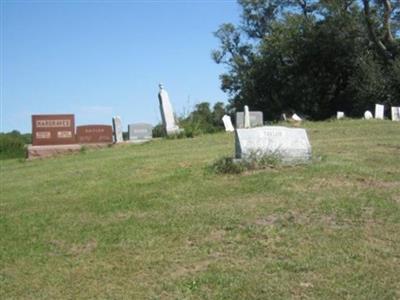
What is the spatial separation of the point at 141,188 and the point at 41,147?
1270 centimetres

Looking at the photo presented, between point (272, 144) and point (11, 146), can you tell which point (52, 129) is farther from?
point (272, 144)

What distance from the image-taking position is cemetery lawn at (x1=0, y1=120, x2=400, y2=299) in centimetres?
519

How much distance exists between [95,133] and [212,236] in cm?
1955

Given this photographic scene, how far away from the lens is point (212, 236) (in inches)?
250

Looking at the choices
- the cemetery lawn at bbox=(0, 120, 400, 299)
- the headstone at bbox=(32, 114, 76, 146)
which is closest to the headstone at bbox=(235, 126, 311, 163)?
the cemetery lawn at bbox=(0, 120, 400, 299)

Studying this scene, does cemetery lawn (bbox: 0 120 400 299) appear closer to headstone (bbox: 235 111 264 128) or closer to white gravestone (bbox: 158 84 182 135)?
headstone (bbox: 235 111 264 128)

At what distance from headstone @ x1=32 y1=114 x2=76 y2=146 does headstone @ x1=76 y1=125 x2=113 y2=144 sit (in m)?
2.91

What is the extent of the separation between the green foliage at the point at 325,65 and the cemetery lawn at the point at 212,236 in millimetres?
29090

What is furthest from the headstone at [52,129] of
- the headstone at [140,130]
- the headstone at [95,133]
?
the headstone at [140,130]

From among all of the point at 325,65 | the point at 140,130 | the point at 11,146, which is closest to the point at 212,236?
the point at 140,130

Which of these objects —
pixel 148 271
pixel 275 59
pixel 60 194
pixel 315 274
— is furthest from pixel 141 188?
pixel 275 59

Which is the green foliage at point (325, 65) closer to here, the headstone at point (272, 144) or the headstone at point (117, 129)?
the headstone at point (117, 129)

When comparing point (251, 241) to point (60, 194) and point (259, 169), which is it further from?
point (60, 194)

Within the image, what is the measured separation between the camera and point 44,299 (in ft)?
16.8
